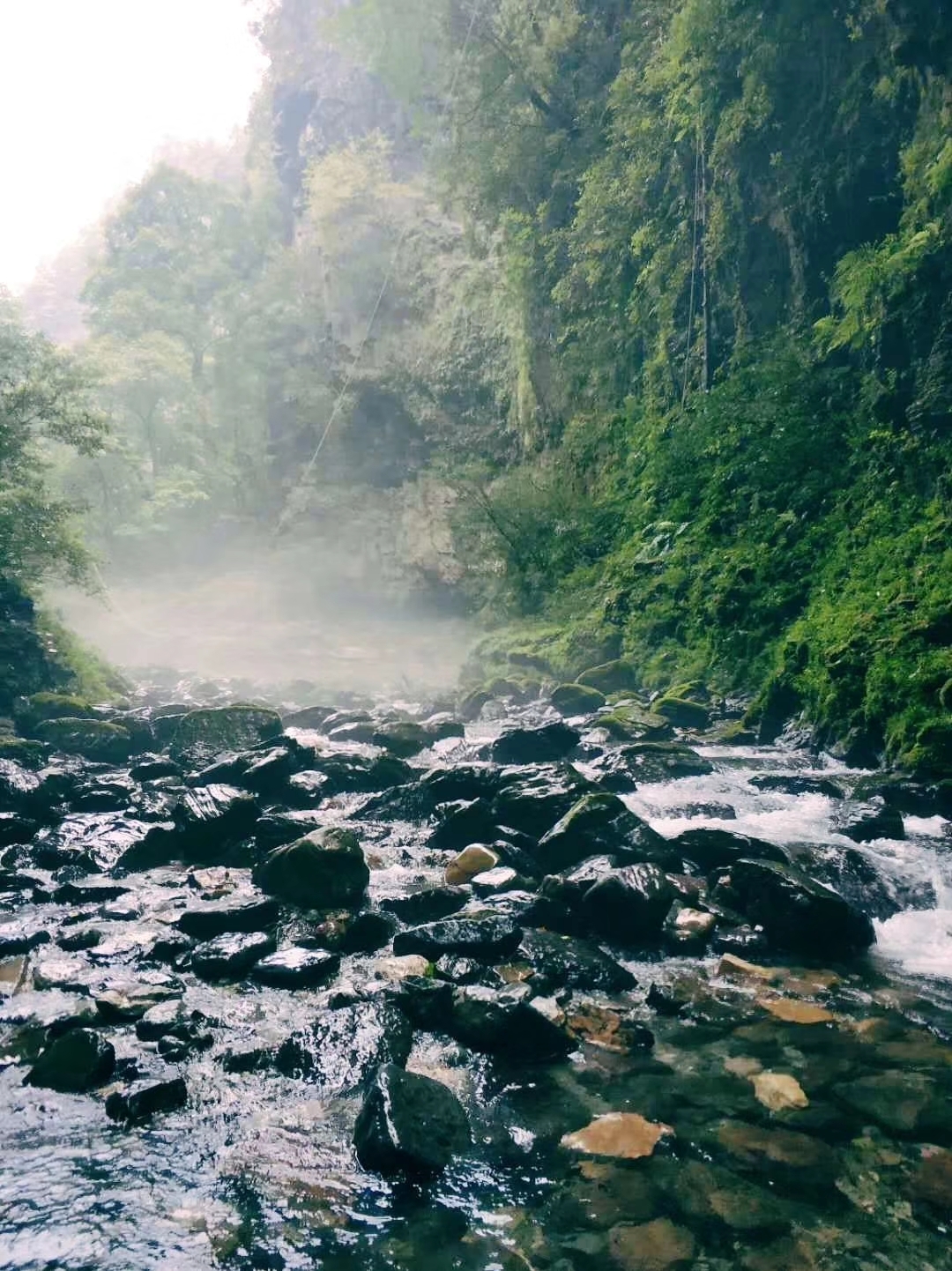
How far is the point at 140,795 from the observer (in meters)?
9.53

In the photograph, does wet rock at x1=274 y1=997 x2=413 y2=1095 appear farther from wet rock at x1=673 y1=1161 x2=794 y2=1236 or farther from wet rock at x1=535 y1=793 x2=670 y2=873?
wet rock at x1=535 y1=793 x2=670 y2=873

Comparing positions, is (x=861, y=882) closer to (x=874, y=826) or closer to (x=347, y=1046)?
(x=874, y=826)

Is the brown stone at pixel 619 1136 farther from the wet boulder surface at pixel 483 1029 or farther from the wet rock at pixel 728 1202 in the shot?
the wet rock at pixel 728 1202

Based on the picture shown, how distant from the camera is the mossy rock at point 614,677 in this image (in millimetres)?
15631

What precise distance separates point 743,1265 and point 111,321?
47.6m

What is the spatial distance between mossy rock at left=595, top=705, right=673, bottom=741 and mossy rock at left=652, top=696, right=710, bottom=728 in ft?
0.59

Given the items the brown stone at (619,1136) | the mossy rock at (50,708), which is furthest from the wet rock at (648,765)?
the mossy rock at (50,708)

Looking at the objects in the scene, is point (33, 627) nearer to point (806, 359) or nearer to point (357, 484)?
point (806, 359)

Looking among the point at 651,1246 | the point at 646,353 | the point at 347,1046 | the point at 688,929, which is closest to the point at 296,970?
the point at 347,1046

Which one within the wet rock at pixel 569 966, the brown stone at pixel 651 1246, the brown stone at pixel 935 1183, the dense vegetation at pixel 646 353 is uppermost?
the dense vegetation at pixel 646 353

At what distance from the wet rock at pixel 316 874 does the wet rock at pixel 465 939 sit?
85cm

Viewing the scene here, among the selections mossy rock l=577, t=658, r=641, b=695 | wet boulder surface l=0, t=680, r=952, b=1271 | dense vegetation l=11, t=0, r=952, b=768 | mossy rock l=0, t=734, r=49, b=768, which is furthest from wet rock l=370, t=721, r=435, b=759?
mossy rock l=0, t=734, r=49, b=768

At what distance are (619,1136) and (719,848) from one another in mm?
3518

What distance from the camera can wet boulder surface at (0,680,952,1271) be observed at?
3.12m
